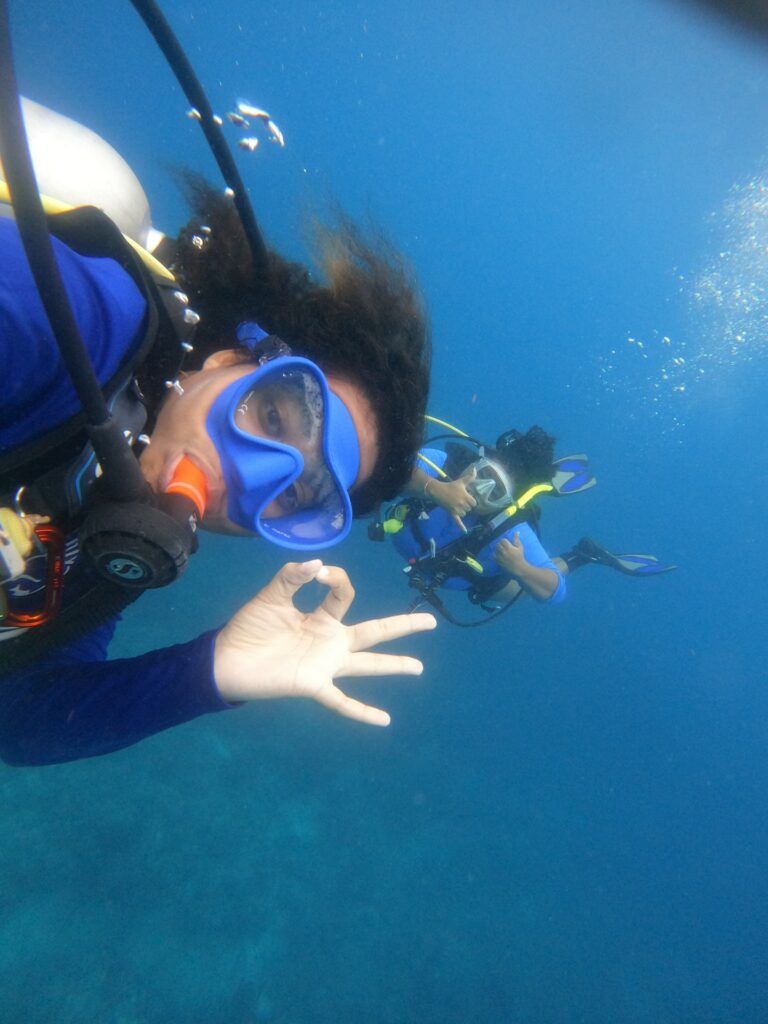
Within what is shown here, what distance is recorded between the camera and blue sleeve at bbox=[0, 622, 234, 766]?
76.2 inches

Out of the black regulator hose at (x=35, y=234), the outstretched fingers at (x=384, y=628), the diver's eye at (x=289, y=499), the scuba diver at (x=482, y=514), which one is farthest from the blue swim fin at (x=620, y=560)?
the black regulator hose at (x=35, y=234)

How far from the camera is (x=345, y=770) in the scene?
1145 cm

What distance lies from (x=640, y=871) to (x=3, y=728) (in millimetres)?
26542

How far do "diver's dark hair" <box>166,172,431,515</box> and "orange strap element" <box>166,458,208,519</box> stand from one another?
1.71 ft

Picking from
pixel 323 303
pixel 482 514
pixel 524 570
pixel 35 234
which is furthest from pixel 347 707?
pixel 524 570

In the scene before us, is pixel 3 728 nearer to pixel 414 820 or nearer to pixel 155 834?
pixel 155 834

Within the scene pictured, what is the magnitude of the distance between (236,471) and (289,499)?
338mm

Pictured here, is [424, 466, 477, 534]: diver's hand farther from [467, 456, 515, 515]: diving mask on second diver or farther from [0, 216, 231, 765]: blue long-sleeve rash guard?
[0, 216, 231, 765]: blue long-sleeve rash guard

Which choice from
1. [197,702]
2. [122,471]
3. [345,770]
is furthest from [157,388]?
[345,770]

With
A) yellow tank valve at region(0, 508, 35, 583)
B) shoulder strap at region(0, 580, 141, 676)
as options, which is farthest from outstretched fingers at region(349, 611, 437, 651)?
yellow tank valve at region(0, 508, 35, 583)

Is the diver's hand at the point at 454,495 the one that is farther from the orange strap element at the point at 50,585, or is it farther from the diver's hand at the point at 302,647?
the orange strap element at the point at 50,585

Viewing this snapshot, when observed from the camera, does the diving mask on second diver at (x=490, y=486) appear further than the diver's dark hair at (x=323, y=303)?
Yes

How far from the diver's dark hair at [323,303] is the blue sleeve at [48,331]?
31.3 inches

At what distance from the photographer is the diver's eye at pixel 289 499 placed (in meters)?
1.96
